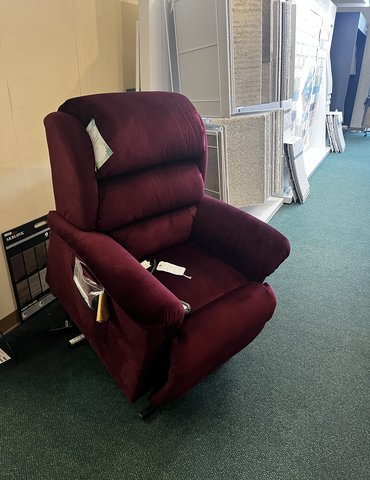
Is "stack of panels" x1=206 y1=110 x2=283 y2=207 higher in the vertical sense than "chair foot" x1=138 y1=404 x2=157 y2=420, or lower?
higher

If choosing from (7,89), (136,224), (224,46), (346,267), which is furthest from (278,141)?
(7,89)

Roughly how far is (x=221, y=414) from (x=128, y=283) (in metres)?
0.70

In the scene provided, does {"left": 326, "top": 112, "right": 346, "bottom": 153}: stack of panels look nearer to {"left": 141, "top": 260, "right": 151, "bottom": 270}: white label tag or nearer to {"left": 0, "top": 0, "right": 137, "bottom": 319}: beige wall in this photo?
{"left": 0, "top": 0, "right": 137, "bottom": 319}: beige wall

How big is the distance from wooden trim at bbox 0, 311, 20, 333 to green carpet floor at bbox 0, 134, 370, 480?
5 centimetres

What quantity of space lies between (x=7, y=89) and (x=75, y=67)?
17.1 inches

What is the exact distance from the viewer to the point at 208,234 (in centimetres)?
165

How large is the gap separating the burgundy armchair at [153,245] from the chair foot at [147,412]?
116mm

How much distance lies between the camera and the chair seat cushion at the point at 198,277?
1.34 m

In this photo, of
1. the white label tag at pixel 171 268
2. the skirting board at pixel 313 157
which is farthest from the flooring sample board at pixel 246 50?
the skirting board at pixel 313 157

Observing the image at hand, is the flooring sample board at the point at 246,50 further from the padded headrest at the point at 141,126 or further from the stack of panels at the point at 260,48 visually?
the padded headrest at the point at 141,126

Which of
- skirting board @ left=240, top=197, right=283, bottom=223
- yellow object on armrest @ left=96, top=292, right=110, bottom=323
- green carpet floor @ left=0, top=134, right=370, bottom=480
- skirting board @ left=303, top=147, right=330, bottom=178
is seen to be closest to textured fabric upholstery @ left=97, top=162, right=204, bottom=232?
yellow object on armrest @ left=96, top=292, right=110, bottom=323

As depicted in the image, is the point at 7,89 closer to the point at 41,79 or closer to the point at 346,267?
the point at 41,79

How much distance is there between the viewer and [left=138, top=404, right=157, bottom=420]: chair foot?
4.38 feet

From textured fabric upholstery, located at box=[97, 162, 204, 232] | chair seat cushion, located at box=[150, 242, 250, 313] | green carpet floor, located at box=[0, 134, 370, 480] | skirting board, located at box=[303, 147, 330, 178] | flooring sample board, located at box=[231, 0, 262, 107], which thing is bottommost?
green carpet floor, located at box=[0, 134, 370, 480]
